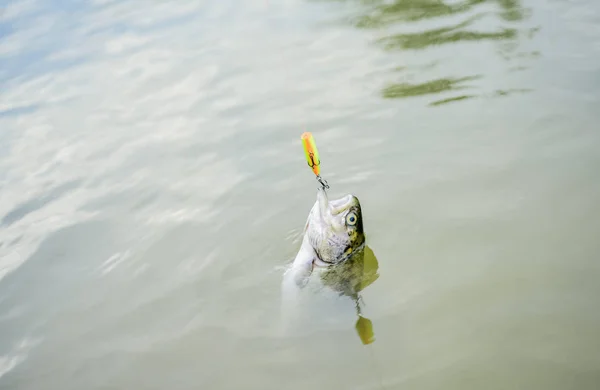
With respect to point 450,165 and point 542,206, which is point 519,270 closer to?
point 542,206

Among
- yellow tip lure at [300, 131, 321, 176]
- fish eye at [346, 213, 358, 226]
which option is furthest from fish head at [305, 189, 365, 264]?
yellow tip lure at [300, 131, 321, 176]

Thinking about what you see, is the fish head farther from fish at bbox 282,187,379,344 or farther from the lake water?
the lake water

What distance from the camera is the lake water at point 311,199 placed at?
4.57 m

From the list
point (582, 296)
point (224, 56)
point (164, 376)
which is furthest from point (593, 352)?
point (224, 56)

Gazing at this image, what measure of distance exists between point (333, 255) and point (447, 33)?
5201mm

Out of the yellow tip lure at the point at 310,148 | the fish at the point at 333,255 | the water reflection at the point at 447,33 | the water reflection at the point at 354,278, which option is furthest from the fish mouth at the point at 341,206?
the water reflection at the point at 447,33

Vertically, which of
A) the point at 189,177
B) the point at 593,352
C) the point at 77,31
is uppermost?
the point at 77,31

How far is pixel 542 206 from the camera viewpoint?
5457 millimetres

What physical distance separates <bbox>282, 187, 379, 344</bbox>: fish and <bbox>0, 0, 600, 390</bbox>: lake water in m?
0.14

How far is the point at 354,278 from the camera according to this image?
16.5 ft

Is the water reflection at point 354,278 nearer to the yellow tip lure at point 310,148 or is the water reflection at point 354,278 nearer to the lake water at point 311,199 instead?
the lake water at point 311,199

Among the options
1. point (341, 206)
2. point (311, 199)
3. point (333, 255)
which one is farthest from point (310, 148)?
point (311, 199)

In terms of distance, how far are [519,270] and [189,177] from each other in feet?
12.8

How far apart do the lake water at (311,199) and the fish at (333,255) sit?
14 centimetres
